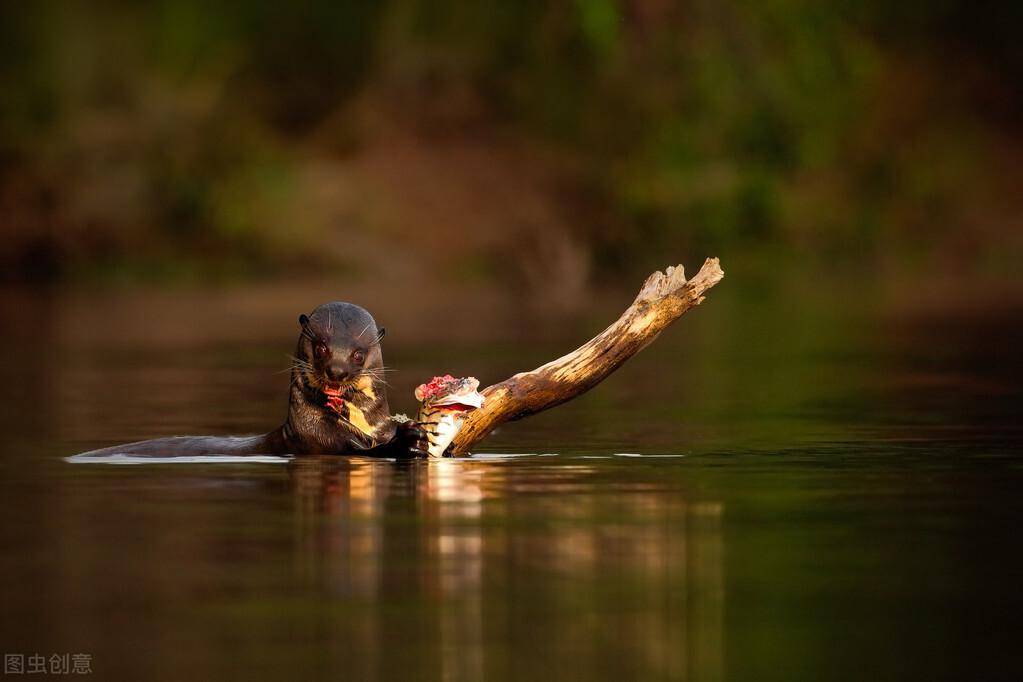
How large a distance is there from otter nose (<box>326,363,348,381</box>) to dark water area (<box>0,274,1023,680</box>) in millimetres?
474

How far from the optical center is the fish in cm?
1173

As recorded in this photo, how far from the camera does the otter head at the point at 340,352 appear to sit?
11.9 metres

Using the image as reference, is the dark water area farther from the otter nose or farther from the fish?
the otter nose

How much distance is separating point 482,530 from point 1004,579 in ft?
7.44

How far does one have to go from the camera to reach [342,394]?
11984 millimetres

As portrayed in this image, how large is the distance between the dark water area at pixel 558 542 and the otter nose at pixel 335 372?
1.55ft

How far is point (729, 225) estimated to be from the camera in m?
39.7

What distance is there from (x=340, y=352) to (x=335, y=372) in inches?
4.8

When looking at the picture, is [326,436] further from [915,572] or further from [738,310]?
[738,310]

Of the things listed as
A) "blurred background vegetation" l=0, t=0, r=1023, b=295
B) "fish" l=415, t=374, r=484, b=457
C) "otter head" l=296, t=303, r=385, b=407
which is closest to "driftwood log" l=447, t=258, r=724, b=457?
"fish" l=415, t=374, r=484, b=457

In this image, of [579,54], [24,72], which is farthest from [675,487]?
[24,72]

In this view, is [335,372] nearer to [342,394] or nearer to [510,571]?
[342,394]

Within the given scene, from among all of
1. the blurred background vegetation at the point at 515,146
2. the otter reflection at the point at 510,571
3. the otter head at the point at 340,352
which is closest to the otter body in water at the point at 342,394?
the otter head at the point at 340,352

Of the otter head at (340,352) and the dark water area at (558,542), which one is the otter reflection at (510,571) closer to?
the dark water area at (558,542)
